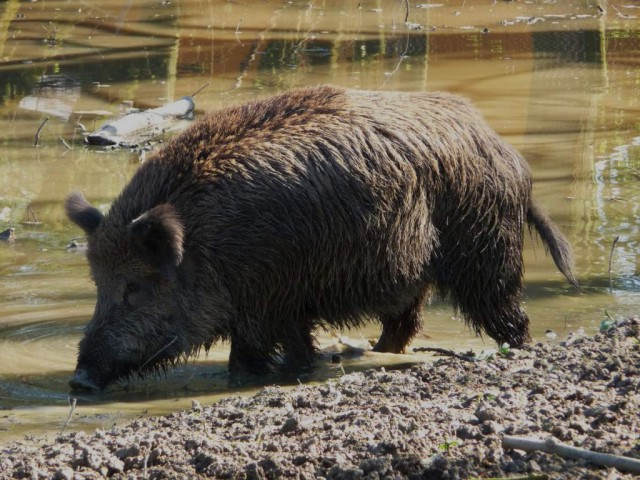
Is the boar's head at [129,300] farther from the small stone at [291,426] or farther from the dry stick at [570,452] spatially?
the dry stick at [570,452]

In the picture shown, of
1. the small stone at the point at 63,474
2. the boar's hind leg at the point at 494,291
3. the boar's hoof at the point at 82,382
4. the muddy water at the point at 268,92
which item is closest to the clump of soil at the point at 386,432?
A: the small stone at the point at 63,474

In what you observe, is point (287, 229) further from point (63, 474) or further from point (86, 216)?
point (63, 474)

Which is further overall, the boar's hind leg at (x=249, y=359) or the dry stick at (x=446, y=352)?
the boar's hind leg at (x=249, y=359)

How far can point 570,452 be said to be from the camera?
14.7 ft

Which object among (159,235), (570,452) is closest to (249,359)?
(159,235)

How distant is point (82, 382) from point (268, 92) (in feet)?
29.6

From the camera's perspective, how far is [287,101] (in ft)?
25.6

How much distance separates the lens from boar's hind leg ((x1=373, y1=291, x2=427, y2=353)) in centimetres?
819

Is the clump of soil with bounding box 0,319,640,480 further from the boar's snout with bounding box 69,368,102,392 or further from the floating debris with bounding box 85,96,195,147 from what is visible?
the floating debris with bounding box 85,96,195,147

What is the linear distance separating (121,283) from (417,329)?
7.28 feet

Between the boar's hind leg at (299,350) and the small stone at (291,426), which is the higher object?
the small stone at (291,426)

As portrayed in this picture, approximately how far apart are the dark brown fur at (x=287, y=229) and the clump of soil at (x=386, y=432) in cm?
129

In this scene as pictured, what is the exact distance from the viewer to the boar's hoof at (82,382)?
22.8ft

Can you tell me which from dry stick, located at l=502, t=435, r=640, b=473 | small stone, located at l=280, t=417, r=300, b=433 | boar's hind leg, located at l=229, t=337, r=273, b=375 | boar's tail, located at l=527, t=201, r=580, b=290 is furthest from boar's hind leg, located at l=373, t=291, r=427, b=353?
dry stick, located at l=502, t=435, r=640, b=473
